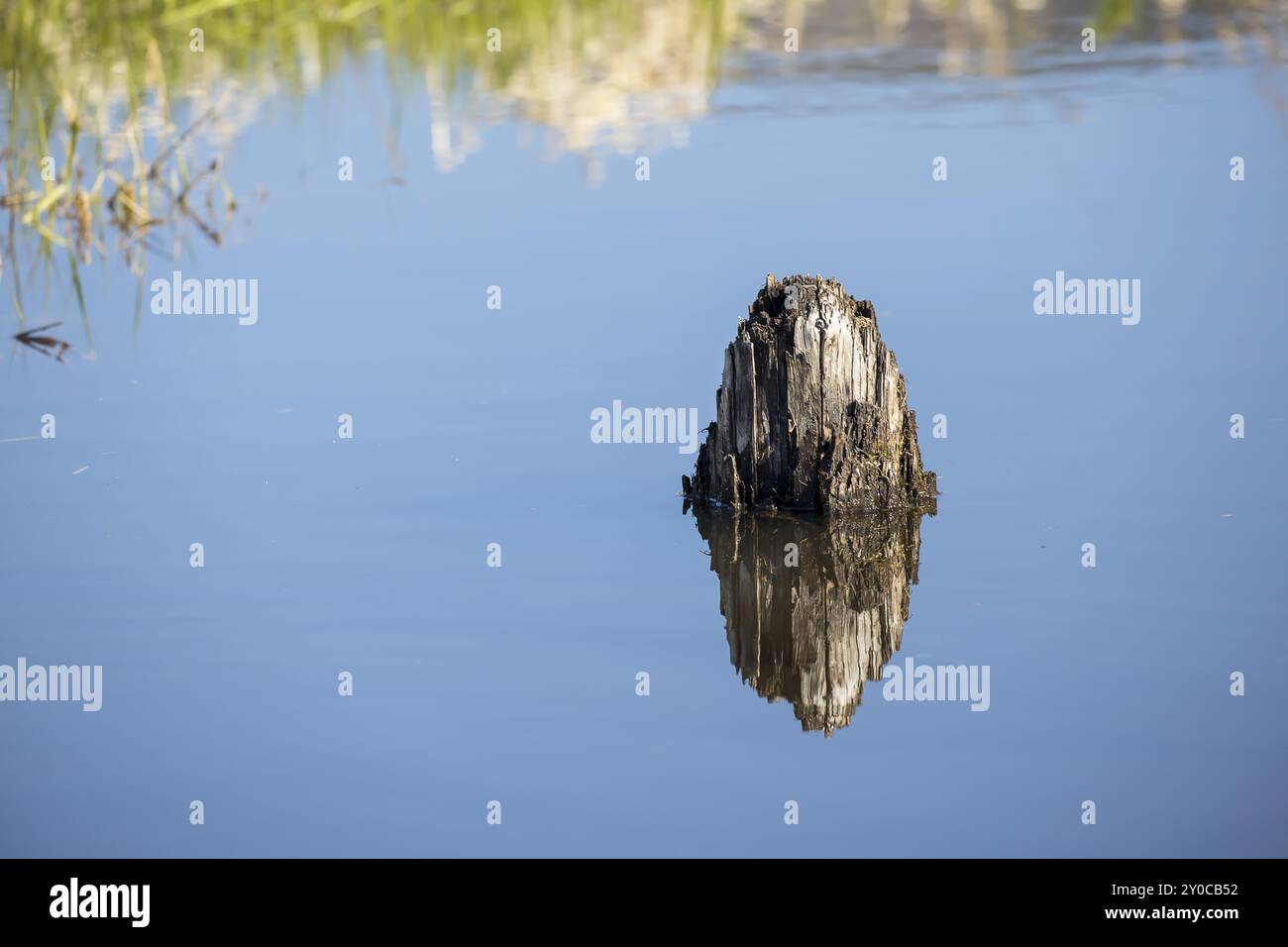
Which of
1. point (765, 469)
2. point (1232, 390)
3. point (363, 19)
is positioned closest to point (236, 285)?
point (765, 469)

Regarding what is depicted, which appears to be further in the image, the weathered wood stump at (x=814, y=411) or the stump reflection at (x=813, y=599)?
the weathered wood stump at (x=814, y=411)

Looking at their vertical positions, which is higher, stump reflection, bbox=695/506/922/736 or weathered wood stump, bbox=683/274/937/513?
weathered wood stump, bbox=683/274/937/513

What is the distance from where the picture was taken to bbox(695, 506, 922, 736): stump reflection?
6633 mm

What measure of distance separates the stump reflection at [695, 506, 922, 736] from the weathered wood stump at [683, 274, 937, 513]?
13 centimetres

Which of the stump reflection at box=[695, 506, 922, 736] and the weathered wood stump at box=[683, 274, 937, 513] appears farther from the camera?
the weathered wood stump at box=[683, 274, 937, 513]

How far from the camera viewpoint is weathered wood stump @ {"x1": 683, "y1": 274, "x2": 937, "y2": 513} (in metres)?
7.82

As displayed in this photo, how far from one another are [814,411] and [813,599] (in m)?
1.00

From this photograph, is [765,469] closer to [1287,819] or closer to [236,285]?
[1287,819]

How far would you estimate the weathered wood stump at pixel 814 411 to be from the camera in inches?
308

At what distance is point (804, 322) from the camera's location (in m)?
7.77

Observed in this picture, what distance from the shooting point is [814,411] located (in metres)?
7.88

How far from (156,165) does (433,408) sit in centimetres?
439

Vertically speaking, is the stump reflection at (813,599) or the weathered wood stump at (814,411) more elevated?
the weathered wood stump at (814,411)

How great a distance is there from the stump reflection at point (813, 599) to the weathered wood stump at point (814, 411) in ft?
0.44
